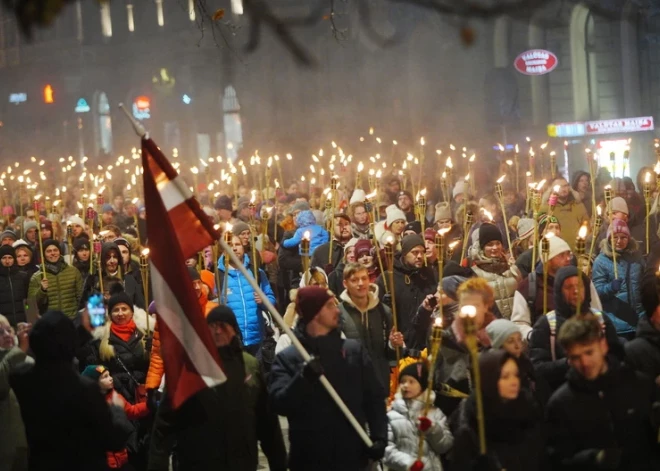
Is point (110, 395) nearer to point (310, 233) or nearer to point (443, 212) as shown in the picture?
point (310, 233)

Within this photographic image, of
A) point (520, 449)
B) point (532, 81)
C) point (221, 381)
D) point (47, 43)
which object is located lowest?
point (520, 449)

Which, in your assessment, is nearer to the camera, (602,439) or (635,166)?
(602,439)

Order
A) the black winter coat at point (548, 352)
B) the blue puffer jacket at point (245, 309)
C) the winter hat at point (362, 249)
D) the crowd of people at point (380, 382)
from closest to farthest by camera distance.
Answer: the crowd of people at point (380, 382) → the black winter coat at point (548, 352) → the blue puffer jacket at point (245, 309) → the winter hat at point (362, 249)

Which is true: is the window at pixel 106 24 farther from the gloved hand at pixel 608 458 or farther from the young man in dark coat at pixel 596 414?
the gloved hand at pixel 608 458

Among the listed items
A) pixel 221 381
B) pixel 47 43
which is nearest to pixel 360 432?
pixel 221 381

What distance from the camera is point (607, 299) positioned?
9102 mm

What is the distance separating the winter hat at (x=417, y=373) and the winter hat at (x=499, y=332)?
1.39ft

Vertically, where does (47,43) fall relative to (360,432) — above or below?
above

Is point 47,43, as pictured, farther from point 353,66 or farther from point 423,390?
point 423,390

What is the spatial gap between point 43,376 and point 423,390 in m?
2.10

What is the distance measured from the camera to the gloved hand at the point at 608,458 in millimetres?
5055

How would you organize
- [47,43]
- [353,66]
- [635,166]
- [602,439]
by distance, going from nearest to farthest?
[602,439], [635,166], [353,66], [47,43]

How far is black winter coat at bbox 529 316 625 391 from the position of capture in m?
6.29

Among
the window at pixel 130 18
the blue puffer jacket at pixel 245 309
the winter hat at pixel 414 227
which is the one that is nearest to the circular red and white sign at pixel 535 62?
the winter hat at pixel 414 227
